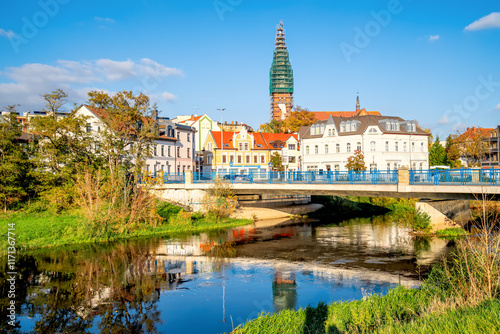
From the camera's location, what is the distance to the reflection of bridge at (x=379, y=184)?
25.5 meters

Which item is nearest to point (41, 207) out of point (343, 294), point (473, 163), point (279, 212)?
point (279, 212)

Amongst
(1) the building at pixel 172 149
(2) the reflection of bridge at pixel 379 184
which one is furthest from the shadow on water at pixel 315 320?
(1) the building at pixel 172 149

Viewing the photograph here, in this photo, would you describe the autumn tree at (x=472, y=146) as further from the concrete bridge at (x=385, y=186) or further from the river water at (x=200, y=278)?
the river water at (x=200, y=278)

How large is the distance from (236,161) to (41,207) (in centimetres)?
4168

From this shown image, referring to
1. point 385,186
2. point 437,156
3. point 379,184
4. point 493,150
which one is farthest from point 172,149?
point 493,150

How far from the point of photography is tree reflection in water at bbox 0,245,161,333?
1381cm

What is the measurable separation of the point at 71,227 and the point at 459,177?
1139 inches

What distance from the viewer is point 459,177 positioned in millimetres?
26375

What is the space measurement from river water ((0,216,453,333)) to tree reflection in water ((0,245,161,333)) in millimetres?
41

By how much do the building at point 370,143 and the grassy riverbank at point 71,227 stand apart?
29368 mm

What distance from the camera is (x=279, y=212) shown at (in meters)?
46.9

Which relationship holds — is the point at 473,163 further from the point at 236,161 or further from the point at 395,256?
the point at 395,256

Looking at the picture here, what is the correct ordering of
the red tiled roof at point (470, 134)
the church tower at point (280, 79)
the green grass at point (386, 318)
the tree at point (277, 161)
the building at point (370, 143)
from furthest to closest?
the church tower at point (280, 79) < the red tiled roof at point (470, 134) < the tree at point (277, 161) < the building at point (370, 143) < the green grass at point (386, 318)

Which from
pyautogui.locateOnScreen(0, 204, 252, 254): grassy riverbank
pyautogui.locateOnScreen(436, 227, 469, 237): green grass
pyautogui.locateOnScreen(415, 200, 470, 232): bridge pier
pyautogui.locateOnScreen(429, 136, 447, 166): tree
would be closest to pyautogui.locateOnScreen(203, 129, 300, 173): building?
pyautogui.locateOnScreen(429, 136, 447, 166): tree
